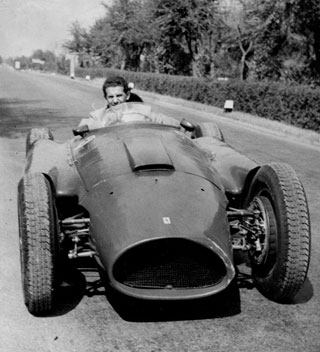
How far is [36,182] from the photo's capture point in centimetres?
408

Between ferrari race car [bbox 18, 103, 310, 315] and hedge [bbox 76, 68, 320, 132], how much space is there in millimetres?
12176

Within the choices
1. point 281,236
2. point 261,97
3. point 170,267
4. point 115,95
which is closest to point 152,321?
point 170,267

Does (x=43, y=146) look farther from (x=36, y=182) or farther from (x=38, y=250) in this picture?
(x=38, y=250)

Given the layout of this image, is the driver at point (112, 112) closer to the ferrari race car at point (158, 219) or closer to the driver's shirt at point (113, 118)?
the driver's shirt at point (113, 118)

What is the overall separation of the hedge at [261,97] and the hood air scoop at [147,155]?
12347mm

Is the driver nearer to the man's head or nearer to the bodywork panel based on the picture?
the man's head

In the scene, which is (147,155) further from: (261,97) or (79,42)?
(79,42)

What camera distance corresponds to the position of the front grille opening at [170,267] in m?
3.57

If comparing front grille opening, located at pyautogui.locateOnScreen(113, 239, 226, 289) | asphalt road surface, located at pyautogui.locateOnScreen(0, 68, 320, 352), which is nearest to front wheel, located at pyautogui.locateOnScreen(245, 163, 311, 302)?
asphalt road surface, located at pyautogui.locateOnScreen(0, 68, 320, 352)

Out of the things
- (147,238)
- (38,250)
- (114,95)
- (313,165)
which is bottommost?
(313,165)

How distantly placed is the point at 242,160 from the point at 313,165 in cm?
639

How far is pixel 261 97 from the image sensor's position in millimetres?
19797

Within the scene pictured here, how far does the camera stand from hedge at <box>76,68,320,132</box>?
1658 centimetres

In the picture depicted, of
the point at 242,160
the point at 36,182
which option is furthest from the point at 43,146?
the point at 242,160
